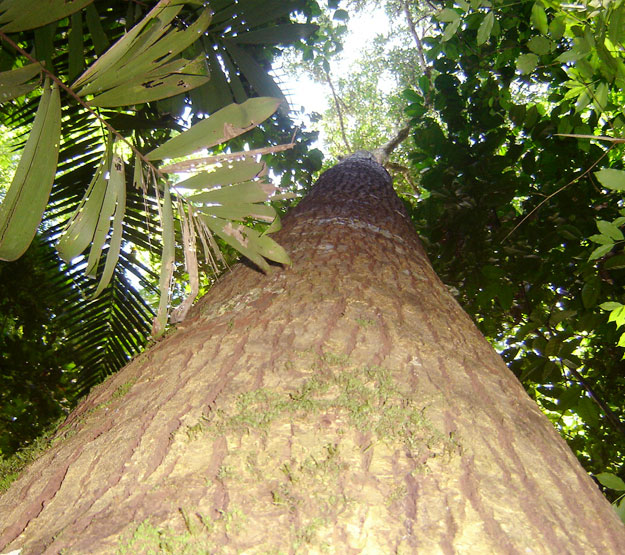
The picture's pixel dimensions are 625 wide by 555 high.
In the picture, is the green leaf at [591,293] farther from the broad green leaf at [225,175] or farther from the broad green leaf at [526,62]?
the broad green leaf at [225,175]

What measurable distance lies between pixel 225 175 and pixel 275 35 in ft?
3.38

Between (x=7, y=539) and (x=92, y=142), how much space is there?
197 centimetres

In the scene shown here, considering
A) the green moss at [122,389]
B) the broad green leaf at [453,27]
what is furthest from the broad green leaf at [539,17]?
the green moss at [122,389]

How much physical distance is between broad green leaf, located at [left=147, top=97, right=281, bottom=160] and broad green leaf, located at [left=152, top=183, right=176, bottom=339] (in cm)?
13

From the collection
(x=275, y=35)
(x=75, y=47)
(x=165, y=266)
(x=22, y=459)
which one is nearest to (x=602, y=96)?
(x=275, y=35)

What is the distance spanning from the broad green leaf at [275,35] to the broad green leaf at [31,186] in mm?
1143

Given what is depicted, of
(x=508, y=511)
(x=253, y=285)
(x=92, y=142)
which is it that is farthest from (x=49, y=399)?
(x=508, y=511)

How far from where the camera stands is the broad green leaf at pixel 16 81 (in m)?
0.78

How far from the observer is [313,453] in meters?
0.64

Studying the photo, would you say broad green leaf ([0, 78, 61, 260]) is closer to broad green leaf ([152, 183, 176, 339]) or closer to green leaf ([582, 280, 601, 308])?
broad green leaf ([152, 183, 176, 339])

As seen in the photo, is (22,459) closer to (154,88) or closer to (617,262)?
(154,88)

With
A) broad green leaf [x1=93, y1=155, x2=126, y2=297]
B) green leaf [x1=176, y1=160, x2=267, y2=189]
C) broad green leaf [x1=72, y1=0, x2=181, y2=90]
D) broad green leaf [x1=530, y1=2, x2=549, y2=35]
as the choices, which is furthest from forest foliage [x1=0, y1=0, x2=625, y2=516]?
broad green leaf [x1=72, y1=0, x2=181, y2=90]

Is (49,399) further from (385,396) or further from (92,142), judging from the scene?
(385,396)

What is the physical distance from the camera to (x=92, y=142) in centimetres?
213
